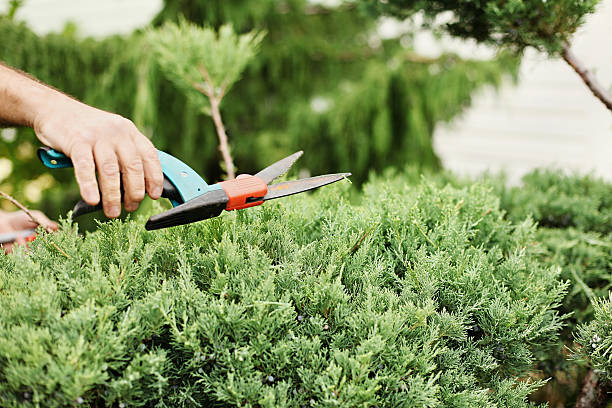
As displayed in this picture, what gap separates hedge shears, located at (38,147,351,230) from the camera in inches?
41.4

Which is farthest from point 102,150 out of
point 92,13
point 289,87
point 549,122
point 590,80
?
point 92,13

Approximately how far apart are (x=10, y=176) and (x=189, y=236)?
14.9ft

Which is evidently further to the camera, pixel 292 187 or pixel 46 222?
pixel 46 222

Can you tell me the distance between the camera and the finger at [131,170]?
1050 mm

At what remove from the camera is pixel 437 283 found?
3.46 ft

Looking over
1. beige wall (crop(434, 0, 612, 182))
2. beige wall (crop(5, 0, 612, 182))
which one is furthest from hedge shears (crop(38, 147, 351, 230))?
beige wall (crop(434, 0, 612, 182))

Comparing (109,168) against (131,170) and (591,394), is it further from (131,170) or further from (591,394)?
(591,394)

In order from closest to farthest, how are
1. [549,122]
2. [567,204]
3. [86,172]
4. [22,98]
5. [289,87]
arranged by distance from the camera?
[86,172]
[22,98]
[567,204]
[289,87]
[549,122]

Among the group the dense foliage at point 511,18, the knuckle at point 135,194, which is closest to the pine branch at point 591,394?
the dense foliage at point 511,18

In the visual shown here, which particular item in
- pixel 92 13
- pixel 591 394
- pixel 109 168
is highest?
pixel 92 13

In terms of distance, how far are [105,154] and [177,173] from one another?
0.18 metres

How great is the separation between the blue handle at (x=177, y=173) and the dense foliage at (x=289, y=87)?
5.64ft

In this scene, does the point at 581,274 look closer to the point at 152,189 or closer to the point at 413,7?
the point at 413,7

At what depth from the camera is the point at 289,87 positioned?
4055mm
